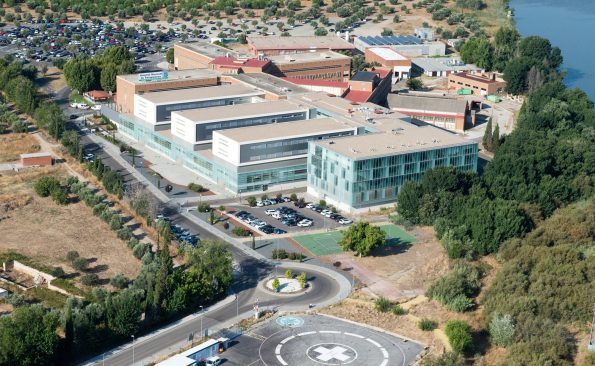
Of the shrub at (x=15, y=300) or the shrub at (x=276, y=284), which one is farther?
the shrub at (x=276, y=284)

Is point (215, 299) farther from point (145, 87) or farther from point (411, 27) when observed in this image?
point (411, 27)

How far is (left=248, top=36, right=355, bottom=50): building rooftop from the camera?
113812 millimetres

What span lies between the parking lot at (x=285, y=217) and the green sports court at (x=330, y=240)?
1.39 m

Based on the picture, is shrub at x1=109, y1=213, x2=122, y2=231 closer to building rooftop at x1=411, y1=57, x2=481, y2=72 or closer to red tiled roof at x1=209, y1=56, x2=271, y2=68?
red tiled roof at x1=209, y1=56, x2=271, y2=68

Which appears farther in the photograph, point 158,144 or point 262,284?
point 158,144

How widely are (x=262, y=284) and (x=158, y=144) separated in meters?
28.8

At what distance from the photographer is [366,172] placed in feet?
217

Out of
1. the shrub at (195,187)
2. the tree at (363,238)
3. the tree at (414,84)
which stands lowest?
the shrub at (195,187)

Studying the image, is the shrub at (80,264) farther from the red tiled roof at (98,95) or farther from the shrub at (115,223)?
the red tiled roof at (98,95)

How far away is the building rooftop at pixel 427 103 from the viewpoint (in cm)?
9038

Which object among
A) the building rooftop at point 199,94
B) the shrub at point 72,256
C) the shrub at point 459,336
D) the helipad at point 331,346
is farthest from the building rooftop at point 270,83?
the shrub at point 459,336

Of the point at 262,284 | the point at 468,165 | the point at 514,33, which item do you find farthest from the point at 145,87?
the point at 514,33

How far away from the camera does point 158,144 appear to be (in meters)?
79.6

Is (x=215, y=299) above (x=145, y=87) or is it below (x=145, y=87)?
below
